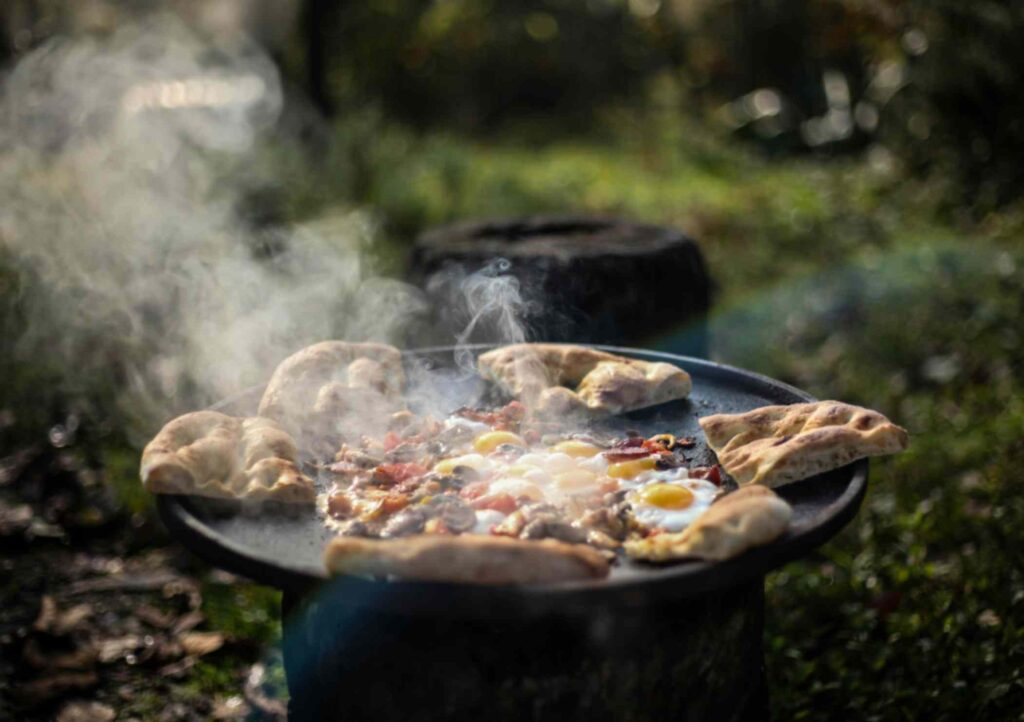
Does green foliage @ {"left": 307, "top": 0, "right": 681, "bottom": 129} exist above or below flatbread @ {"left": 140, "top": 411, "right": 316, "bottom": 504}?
above

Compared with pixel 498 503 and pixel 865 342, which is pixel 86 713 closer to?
pixel 498 503

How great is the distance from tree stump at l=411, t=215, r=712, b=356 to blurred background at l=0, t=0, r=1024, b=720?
0.44ft

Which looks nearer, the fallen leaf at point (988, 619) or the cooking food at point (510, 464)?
the cooking food at point (510, 464)

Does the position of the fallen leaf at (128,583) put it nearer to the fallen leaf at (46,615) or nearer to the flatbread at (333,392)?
the fallen leaf at (46,615)

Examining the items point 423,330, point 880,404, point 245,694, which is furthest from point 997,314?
point 245,694

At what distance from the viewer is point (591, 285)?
Answer: 5.52 meters

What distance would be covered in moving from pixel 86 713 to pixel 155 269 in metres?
4.00

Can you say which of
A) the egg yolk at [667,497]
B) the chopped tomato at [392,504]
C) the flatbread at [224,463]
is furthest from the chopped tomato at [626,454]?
the flatbread at [224,463]

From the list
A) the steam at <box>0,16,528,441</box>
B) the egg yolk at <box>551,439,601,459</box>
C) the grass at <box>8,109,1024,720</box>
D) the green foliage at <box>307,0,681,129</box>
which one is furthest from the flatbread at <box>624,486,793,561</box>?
the green foliage at <box>307,0,681,129</box>

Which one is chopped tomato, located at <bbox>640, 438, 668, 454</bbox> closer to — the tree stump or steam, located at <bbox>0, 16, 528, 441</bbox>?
steam, located at <bbox>0, 16, 528, 441</bbox>

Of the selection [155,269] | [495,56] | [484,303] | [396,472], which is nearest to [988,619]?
[484,303]

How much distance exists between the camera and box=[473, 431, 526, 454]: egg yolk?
344 cm

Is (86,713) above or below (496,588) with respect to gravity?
below

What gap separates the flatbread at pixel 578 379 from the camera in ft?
12.5
